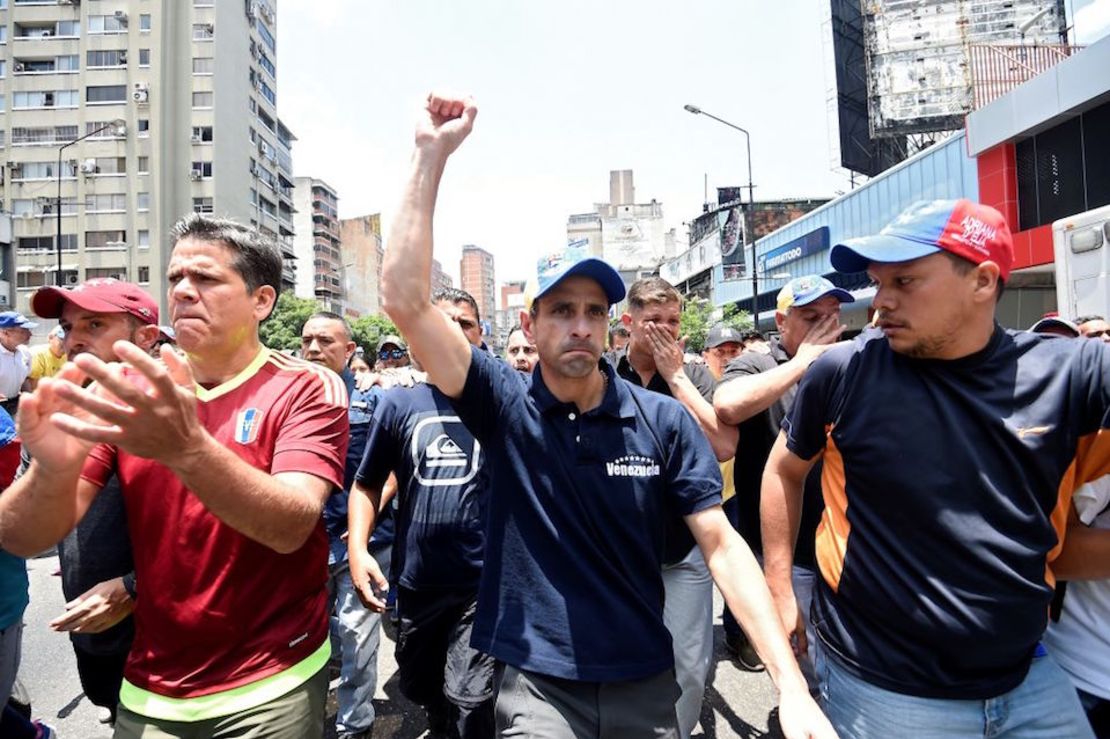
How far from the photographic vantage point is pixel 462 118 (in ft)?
6.60

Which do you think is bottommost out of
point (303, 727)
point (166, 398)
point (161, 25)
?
point (303, 727)

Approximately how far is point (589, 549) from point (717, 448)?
1581 millimetres

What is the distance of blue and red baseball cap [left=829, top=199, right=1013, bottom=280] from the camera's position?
2.04 metres

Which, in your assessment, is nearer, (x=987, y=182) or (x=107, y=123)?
(x=987, y=182)

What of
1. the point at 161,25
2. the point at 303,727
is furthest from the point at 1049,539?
the point at 161,25

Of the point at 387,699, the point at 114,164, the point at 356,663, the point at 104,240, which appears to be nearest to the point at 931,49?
the point at 387,699

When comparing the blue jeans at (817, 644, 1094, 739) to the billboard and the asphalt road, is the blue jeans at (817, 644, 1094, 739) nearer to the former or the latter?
the asphalt road

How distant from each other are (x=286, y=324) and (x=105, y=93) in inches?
783

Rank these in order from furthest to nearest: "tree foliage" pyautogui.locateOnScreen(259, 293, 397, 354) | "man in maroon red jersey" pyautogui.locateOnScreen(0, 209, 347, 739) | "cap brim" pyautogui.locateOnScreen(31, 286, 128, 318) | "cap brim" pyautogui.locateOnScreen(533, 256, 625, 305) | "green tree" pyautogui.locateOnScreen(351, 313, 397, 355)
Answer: "green tree" pyautogui.locateOnScreen(351, 313, 397, 355), "tree foliage" pyautogui.locateOnScreen(259, 293, 397, 354), "cap brim" pyautogui.locateOnScreen(31, 286, 128, 318), "cap brim" pyautogui.locateOnScreen(533, 256, 625, 305), "man in maroon red jersey" pyautogui.locateOnScreen(0, 209, 347, 739)

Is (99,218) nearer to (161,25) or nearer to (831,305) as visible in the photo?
(161,25)

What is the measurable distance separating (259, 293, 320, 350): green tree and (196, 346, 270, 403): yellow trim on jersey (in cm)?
4934

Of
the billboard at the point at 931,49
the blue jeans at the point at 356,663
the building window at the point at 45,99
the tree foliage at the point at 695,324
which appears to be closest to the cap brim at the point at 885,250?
the blue jeans at the point at 356,663

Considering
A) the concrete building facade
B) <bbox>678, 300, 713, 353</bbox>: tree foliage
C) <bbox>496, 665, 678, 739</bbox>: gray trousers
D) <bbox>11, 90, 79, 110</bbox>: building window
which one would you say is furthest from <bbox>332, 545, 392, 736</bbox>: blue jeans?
the concrete building facade

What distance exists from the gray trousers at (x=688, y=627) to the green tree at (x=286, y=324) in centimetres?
4906
